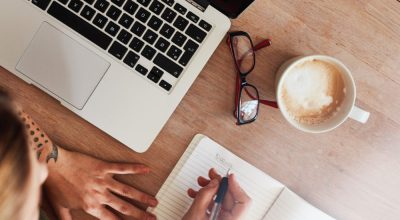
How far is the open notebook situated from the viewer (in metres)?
0.80

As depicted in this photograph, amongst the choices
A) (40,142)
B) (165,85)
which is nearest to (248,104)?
(165,85)

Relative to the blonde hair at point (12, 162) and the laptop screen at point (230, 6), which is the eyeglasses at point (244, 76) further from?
the blonde hair at point (12, 162)

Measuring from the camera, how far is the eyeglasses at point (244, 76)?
782 mm

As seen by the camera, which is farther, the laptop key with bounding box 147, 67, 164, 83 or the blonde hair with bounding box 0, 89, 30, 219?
the laptop key with bounding box 147, 67, 164, 83

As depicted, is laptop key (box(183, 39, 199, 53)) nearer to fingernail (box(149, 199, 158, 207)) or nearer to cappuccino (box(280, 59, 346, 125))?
cappuccino (box(280, 59, 346, 125))

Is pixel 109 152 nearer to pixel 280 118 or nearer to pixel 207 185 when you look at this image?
pixel 207 185

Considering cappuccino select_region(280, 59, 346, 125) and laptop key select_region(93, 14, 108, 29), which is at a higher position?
cappuccino select_region(280, 59, 346, 125)

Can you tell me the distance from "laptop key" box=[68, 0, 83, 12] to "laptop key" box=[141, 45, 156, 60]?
0.41 ft

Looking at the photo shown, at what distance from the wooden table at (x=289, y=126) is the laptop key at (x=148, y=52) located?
89mm

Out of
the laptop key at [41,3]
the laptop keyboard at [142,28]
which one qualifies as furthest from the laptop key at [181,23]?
the laptop key at [41,3]

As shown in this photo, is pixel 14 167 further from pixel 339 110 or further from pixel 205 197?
pixel 339 110

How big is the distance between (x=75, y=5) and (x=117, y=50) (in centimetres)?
10

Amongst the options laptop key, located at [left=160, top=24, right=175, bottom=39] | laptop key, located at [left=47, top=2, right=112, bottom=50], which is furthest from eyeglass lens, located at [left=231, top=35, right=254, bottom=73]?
laptop key, located at [left=47, top=2, right=112, bottom=50]

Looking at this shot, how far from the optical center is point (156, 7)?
0.76 metres
